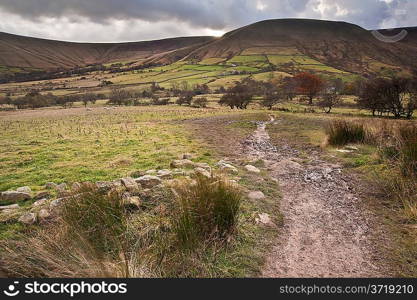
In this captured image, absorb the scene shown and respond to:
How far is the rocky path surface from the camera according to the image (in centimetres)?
353

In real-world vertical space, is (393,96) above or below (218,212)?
above

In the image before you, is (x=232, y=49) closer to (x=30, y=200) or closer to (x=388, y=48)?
(x=388, y=48)

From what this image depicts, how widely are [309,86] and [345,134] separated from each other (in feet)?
162

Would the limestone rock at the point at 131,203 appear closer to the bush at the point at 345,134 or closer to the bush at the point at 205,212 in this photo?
the bush at the point at 205,212

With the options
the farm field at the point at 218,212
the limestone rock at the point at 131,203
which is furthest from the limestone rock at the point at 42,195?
the limestone rock at the point at 131,203

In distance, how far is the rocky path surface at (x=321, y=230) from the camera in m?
3.53

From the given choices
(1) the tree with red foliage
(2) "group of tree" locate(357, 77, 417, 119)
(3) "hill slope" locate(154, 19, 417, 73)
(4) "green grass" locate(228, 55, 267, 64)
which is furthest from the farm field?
(3) "hill slope" locate(154, 19, 417, 73)

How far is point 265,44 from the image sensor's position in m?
190

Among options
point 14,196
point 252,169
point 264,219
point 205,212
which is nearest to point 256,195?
point 264,219

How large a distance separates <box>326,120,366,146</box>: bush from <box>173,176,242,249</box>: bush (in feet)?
28.1

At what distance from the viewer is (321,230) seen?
454 centimetres

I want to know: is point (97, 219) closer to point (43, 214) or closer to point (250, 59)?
point (43, 214)

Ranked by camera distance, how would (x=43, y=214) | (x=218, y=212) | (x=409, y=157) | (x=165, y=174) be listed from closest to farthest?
(x=218, y=212) → (x=43, y=214) → (x=409, y=157) → (x=165, y=174)

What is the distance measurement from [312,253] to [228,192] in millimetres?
1659
